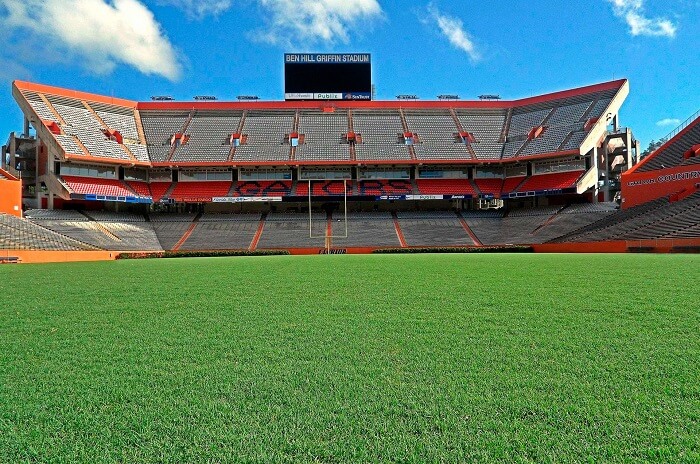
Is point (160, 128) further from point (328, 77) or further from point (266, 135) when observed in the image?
point (328, 77)

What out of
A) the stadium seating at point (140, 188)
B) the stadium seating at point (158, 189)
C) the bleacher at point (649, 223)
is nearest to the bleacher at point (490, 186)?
the bleacher at point (649, 223)

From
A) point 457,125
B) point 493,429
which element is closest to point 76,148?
point 457,125

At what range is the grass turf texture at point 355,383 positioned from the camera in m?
1.84

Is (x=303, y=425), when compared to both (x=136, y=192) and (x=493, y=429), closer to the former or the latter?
(x=493, y=429)

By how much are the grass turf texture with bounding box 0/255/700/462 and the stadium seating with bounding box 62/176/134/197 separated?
105 ft

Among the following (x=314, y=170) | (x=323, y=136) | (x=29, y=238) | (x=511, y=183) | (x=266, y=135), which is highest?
(x=266, y=135)

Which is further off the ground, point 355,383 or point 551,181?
point 551,181

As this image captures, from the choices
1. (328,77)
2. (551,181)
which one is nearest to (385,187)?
(551,181)

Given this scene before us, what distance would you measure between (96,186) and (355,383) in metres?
37.0

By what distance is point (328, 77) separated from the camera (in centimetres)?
4272

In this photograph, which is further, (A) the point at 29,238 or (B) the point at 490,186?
(B) the point at 490,186

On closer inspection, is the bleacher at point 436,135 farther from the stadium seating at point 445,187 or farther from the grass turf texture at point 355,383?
the grass turf texture at point 355,383

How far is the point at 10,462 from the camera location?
1.76 metres

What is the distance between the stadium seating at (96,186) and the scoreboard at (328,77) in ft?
57.7
